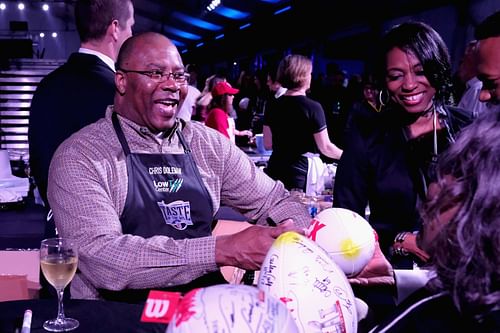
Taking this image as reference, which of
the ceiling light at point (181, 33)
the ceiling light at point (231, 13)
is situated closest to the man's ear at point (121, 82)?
the ceiling light at point (231, 13)

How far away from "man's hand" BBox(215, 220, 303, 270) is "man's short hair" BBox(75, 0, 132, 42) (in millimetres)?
1509

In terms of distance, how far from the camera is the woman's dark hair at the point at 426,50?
6.52ft

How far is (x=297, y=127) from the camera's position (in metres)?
4.08

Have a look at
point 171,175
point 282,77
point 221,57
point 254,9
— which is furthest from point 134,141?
point 221,57

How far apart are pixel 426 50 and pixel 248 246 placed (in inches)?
39.3

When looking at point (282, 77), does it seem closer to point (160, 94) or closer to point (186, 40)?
point (160, 94)

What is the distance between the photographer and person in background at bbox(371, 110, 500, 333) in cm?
91

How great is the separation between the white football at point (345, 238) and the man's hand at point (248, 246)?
0.07 meters

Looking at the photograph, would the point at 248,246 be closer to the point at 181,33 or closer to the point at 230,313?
the point at 230,313

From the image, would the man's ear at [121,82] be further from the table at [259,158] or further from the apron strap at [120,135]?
the table at [259,158]

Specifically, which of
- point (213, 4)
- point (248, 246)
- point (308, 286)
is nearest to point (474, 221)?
point (308, 286)

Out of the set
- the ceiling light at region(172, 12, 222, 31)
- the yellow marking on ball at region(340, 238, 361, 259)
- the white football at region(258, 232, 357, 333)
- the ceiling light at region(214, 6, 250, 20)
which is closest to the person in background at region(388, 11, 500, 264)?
the yellow marking on ball at region(340, 238, 361, 259)

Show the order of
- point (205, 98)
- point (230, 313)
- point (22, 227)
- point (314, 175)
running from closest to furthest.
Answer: point (230, 313)
point (22, 227)
point (314, 175)
point (205, 98)

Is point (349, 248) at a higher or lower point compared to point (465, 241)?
lower
